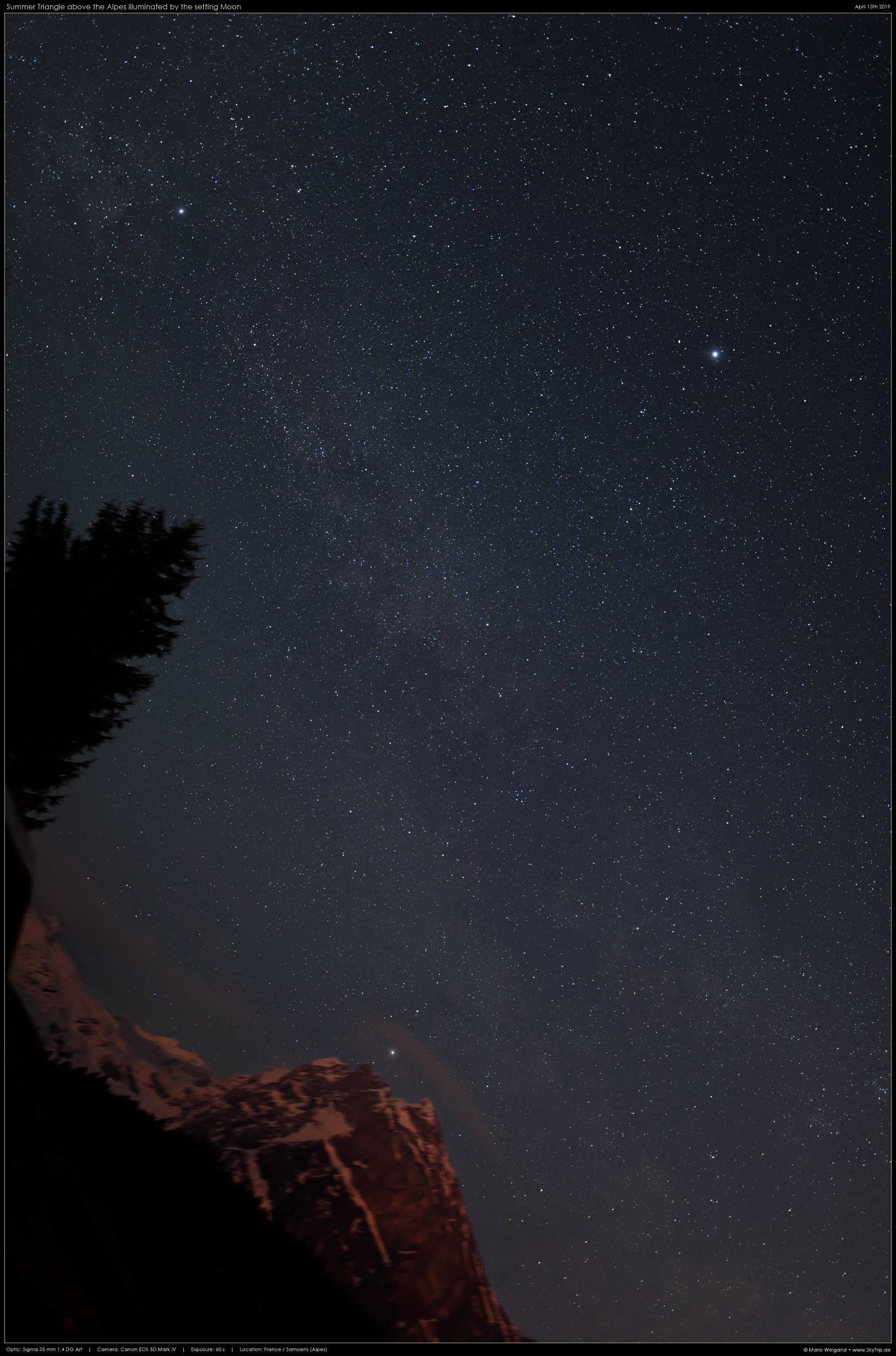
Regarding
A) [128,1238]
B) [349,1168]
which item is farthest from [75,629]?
[349,1168]

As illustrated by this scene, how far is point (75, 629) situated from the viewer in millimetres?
12688

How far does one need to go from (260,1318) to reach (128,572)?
16418 mm

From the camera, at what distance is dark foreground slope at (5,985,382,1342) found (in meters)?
6.35

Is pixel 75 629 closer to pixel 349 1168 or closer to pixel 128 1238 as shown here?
pixel 128 1238

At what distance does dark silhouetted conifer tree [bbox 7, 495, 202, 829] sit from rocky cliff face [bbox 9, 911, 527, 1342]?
32.6 ft

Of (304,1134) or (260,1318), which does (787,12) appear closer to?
(260,1318)

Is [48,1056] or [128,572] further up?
[128,572]

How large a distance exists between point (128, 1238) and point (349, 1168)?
44.3m

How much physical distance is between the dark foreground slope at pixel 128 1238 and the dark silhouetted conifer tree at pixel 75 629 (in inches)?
245

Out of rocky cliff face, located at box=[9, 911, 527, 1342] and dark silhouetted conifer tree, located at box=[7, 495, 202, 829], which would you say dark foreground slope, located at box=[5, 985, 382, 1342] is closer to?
dark silhouetted conifer tree, located at box=[7, 495, 202, 829]

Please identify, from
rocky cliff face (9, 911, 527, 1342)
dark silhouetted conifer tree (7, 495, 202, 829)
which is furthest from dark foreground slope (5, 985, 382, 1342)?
rocky cliff face (9, 911, 527, 1342)

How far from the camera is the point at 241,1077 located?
62.5 metres

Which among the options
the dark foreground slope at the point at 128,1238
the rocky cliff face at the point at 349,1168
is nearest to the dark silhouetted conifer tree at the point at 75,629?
the dark foreground slope at the point at 128,1238

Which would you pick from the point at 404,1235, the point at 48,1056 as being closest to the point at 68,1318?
the point at 48,1056
